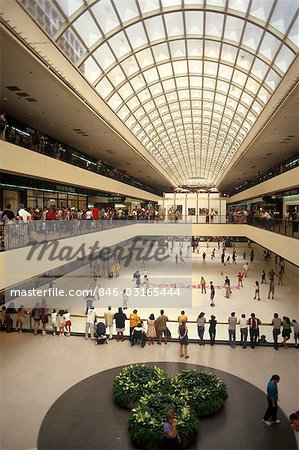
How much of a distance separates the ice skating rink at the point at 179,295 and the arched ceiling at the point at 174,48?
14.4m

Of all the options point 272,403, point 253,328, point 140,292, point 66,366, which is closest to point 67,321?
point 66,366

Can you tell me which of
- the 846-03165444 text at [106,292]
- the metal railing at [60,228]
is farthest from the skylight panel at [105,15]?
the 846-03165444 text at [106,292]

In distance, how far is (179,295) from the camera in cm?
2880

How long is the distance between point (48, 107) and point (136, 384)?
1408 centimetres

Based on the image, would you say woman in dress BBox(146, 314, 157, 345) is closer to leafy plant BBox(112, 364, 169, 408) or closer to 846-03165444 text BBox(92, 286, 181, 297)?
leafy plant BBox(112, 364, 169, 408)

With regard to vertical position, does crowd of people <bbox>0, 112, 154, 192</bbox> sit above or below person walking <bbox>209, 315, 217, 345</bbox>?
above

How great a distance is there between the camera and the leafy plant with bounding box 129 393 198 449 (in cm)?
938

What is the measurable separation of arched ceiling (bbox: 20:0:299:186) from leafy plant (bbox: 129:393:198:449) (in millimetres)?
14720

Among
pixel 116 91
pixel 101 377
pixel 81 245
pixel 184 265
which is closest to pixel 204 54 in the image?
pixel 116 91

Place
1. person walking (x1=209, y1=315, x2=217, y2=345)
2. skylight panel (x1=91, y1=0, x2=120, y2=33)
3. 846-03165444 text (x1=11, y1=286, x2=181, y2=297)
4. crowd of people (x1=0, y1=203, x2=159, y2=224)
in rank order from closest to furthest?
crowd of people (x1=0, y1=203, x2=159, y2=224)
person walking (x1=209, y1=315, x2=217, y2=345)
skylight panel (x1=91, y1=0, x2=120, y2=33)
846-03165444 text (x1=11, y1=286, x2=181, y2=297)

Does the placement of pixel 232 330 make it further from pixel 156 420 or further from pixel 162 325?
pixel 156 420

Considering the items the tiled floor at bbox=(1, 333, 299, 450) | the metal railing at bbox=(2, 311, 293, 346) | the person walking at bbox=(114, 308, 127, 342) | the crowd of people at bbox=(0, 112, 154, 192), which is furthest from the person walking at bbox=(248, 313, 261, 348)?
the crowd of people at bbox=(0, 112, 154, 192)

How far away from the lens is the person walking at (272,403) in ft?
33.1

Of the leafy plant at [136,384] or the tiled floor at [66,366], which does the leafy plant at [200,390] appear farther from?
the tiled floor at [66,366]
